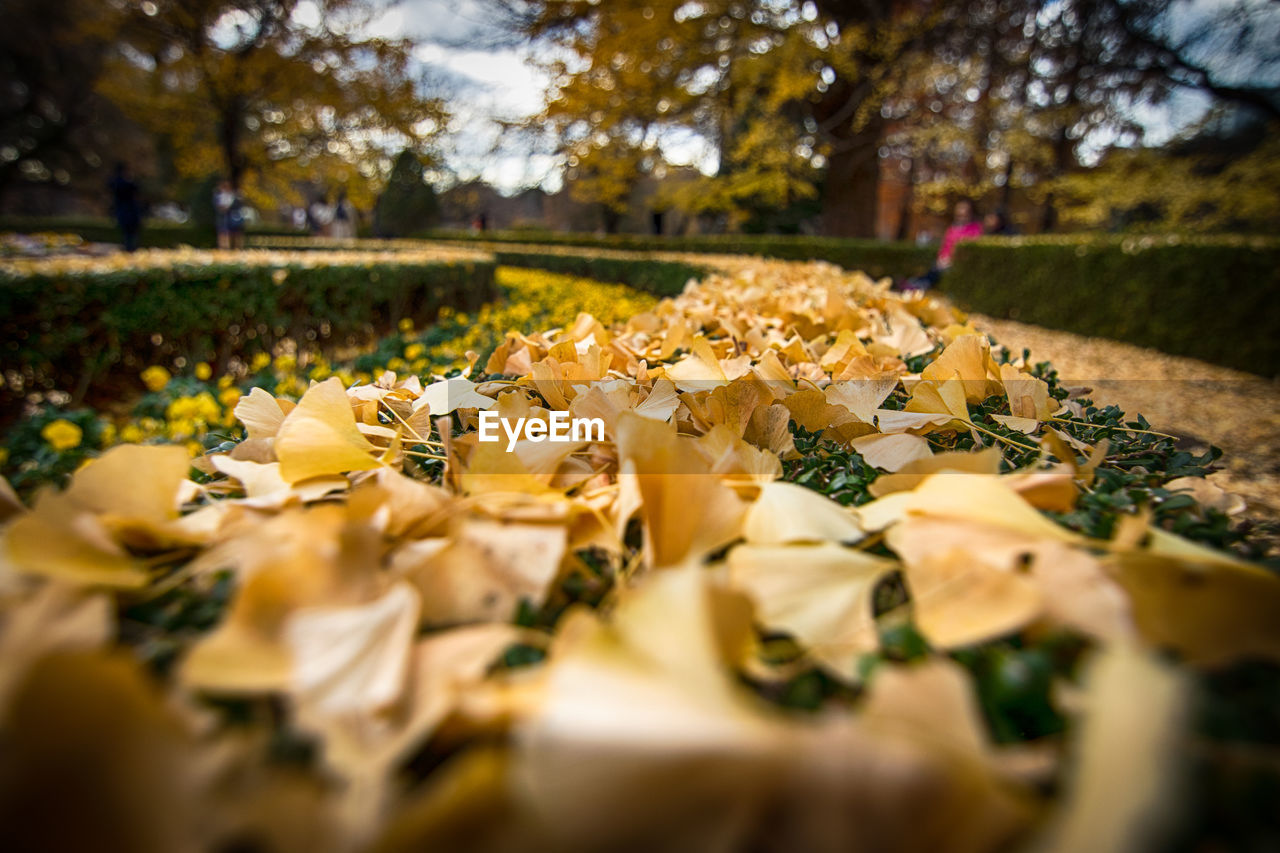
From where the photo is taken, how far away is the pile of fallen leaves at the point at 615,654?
304 millimetres

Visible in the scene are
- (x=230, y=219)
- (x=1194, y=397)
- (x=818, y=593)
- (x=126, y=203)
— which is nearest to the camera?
(x=818, y=593)

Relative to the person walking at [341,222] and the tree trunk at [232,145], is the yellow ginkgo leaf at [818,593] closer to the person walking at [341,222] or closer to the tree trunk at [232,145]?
the tree trunk at [232,145]

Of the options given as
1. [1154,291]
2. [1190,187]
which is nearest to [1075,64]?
[1190,187]

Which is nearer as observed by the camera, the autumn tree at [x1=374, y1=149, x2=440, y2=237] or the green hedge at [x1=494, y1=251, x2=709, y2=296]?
the green hedge at [x1=494, y1=251, x2=709, y2=296]

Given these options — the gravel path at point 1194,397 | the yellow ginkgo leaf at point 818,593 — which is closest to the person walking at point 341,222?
the gravel path at point 1194,397

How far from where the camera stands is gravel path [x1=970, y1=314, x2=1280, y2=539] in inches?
177

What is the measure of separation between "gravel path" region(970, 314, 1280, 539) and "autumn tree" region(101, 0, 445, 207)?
18.6m

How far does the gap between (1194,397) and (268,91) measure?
21070 mm

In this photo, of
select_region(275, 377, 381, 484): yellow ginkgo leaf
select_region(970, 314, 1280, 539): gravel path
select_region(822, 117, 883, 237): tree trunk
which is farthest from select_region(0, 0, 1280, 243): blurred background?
select_region(275, 377, 381, 484): yellow ginkgo leaf

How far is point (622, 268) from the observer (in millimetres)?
9562

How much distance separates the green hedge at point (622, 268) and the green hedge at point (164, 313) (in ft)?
9.78

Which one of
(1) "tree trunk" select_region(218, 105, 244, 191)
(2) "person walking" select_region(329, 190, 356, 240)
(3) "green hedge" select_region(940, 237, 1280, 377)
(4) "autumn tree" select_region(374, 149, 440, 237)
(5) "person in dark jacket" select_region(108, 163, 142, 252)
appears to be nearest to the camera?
(3) "green hedge" select_region(940, 237, 1280, 377)

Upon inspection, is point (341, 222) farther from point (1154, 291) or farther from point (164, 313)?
point (1154, 291)

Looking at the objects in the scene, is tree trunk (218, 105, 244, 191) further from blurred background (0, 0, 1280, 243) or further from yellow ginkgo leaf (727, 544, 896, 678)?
yellow ginkgo leaf (727, 544, 896, 678)
